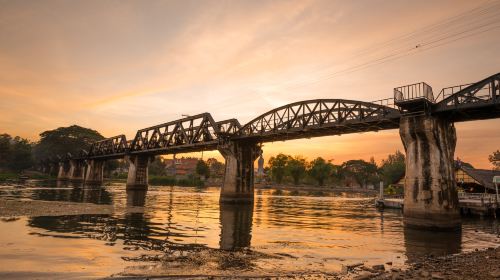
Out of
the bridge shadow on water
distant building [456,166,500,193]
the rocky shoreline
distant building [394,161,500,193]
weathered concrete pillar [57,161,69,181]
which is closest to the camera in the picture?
the rocky shoreline

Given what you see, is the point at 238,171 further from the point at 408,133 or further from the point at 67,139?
the point at 67,139

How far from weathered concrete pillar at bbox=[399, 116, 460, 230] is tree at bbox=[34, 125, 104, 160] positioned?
179 m

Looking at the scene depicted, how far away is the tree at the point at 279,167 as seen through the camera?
173m

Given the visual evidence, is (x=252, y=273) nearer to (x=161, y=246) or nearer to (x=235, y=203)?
(x=161, y=246)

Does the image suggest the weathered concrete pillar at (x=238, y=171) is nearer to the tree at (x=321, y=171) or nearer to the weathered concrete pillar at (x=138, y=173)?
the weathered concrete pillar at (x=138, y=173)

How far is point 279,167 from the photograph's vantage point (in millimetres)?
173125

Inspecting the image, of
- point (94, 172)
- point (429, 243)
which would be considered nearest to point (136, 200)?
point (429, 243)

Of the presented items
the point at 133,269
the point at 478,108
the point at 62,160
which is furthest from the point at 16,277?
the point at 62,160

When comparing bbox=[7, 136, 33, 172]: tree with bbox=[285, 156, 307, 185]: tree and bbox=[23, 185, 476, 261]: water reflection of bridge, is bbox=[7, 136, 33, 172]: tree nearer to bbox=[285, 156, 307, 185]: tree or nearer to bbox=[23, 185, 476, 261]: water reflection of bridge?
bbox=[285, 156, 307, 185]: tree

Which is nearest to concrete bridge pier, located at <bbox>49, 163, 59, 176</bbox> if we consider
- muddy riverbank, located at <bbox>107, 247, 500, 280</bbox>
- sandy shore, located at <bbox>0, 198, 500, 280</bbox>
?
sandy shore, located at <bbox>0, 198, 500, 280</bbox>

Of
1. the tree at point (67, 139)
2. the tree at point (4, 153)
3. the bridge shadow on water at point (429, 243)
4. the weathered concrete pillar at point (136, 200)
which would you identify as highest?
the tree at point (67, 139)

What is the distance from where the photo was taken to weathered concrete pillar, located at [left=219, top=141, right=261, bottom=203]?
50.7m

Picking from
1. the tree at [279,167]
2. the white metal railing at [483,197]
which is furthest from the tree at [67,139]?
the white metal railing at [483,197]

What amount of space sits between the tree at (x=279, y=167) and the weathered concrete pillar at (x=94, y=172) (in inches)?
3388
